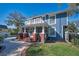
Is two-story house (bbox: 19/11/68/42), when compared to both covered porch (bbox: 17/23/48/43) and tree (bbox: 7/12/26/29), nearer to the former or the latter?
covered porch (bbox: 17/23/48/43)

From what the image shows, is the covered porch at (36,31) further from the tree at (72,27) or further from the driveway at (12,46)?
the tree at (72,27)

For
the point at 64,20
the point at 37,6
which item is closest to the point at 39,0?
the point at 37,6

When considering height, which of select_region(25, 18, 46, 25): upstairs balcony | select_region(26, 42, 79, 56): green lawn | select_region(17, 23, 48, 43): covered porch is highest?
select_region(25, 18, 46, 25): upstairs balcony

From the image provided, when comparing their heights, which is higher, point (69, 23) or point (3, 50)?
point (69, 23)

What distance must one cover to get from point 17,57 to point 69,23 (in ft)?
4.04

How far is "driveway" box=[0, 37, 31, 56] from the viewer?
27.1 ft

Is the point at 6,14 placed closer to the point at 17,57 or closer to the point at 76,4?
the point at 17,57

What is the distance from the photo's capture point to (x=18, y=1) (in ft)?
27.0

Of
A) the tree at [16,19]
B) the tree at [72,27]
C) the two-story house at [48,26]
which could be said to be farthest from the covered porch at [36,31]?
the tree at [72,27]

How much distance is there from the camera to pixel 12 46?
830 cm

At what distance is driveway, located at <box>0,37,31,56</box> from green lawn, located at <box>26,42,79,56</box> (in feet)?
0.61

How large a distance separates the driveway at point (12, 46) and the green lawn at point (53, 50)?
0.61ft

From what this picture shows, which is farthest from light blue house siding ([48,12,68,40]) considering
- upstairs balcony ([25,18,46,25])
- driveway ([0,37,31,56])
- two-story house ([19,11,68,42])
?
driveway ([0,37,31,56])

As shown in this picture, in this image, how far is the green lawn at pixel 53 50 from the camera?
824cm
